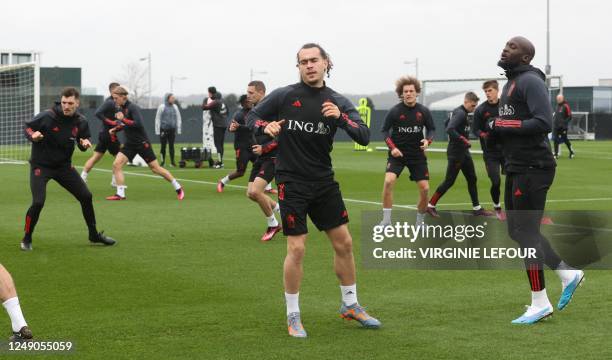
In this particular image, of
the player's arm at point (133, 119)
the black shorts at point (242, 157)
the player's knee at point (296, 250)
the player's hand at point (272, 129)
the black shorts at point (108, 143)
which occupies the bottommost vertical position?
the player's knee at point (296, 250)

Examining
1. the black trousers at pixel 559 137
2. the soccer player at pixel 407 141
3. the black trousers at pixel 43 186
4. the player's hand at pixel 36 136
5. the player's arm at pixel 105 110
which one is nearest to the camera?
the player's hand at pixel 36 136

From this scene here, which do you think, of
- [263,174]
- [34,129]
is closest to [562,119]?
[263,174]

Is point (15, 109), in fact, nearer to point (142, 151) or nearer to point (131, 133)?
point (131, 133)

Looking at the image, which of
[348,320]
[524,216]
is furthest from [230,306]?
[524,216]

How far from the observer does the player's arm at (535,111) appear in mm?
7223

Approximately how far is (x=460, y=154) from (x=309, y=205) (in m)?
8.61

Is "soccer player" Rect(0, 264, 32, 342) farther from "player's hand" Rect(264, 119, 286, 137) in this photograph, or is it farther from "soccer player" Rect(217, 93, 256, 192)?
"soccer player" Rect(217, 93, 256, 192)

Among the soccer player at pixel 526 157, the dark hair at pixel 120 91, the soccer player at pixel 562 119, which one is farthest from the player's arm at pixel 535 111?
the soccer player at pixel 562 119

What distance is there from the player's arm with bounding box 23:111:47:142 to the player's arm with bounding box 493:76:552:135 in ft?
19.2

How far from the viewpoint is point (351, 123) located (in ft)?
23.0

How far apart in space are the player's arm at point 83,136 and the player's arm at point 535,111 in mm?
5575

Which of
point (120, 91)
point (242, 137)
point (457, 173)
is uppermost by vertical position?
point (120, 91)

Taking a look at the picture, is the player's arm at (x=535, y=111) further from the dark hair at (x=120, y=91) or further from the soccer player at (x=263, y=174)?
the dark hair at (x=120, y=91)
